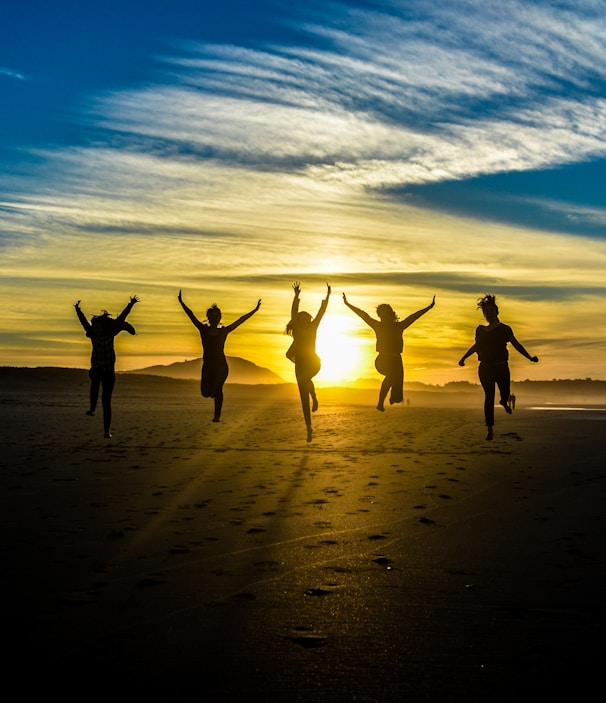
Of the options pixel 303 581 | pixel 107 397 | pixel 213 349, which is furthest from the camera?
pixel 213 349

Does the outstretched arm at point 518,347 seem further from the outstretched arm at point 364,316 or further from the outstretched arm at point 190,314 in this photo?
the outstretched arm at point 190,314

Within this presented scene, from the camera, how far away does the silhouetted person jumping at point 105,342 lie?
16203 mm

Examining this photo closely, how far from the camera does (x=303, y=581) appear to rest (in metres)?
5.20

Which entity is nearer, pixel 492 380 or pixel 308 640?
pixel 308 640

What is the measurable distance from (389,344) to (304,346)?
6.72ft

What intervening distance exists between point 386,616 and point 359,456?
29.4 feet

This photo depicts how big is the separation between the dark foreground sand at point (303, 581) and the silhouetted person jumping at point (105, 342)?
489 centimetres

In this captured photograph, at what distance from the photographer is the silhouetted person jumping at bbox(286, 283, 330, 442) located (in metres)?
16.5

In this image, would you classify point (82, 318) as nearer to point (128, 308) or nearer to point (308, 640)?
point (128, 308)

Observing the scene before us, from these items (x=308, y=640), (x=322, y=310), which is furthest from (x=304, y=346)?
(x=308, y=640)

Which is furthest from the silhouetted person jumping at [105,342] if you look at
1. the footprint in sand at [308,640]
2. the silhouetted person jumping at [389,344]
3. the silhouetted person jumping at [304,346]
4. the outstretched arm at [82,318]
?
the footprint in sand at [308,640]

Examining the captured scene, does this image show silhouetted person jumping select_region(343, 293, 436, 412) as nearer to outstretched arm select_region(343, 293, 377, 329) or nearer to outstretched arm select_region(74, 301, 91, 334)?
outstretched arm select_region(343, 293, 377, 329)

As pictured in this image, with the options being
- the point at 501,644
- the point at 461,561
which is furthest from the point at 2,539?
the point at 501,644

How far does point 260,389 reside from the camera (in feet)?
218
